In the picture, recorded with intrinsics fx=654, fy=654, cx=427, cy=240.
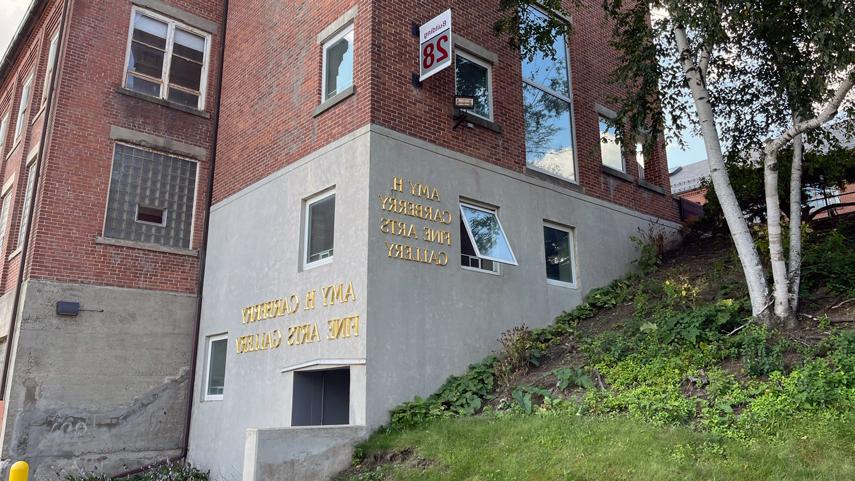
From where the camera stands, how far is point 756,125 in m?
12.2

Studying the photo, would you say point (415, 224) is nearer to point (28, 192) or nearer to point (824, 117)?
point (824, 117)

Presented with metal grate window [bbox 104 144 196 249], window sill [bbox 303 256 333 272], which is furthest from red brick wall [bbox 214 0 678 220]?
window sill [bbox 303 256 333 272]

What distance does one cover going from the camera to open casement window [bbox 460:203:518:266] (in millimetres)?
10672

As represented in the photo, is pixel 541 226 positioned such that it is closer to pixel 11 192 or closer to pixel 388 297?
pixel 388 297

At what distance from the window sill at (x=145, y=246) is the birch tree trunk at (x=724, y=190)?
951 centimetres

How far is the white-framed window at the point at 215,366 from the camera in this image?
11719 mm

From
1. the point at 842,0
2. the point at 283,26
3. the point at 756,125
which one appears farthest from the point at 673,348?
the point at 283,26

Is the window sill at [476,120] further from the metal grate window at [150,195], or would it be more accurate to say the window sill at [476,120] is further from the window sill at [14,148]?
the window sill at [14,148]

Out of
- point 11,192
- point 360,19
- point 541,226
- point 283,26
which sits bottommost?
point 541,226

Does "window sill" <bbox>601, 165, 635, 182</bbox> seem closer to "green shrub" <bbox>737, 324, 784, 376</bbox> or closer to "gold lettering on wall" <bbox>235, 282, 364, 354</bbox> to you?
"green shrub" <bbox>737, 324, 784, 376</bbox>

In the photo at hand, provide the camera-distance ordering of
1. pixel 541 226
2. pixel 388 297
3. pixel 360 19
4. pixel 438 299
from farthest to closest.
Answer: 1. pixel 541 226
2. pixel 360 19
3. pixel 438 299
4. pixel 388 297

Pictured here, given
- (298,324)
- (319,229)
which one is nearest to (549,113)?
(319,229)

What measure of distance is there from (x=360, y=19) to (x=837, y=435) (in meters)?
8.53

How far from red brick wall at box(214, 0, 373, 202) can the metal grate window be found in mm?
726
